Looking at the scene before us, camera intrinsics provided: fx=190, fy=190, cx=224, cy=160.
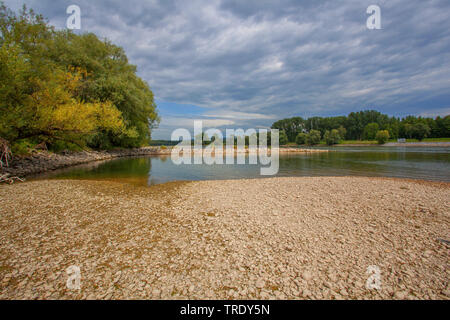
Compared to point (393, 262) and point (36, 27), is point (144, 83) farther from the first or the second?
point (393, 262)

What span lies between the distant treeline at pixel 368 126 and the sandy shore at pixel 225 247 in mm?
126128

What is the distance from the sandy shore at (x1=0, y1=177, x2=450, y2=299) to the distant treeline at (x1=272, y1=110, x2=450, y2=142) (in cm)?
12613

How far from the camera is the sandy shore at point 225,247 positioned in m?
3.48

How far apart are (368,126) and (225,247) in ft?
499

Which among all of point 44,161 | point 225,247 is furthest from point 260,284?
point 44,161

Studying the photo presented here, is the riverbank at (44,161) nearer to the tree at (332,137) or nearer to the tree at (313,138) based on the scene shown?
the tree at (313,138)

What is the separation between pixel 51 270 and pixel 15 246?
6.46 ft

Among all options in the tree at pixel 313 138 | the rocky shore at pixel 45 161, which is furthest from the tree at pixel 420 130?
the rocky shore at pixel 45 161

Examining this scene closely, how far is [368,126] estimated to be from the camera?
123 meters

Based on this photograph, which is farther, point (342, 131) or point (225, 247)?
point (342, 131)

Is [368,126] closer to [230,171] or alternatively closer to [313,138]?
[313,138]

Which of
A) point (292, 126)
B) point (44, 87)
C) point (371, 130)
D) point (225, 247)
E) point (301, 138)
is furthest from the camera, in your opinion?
point (292, 126)

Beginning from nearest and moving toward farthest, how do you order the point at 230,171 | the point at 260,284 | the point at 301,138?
1. the point at 260,284
2. the point at 230,171
3. the point at 301,138
